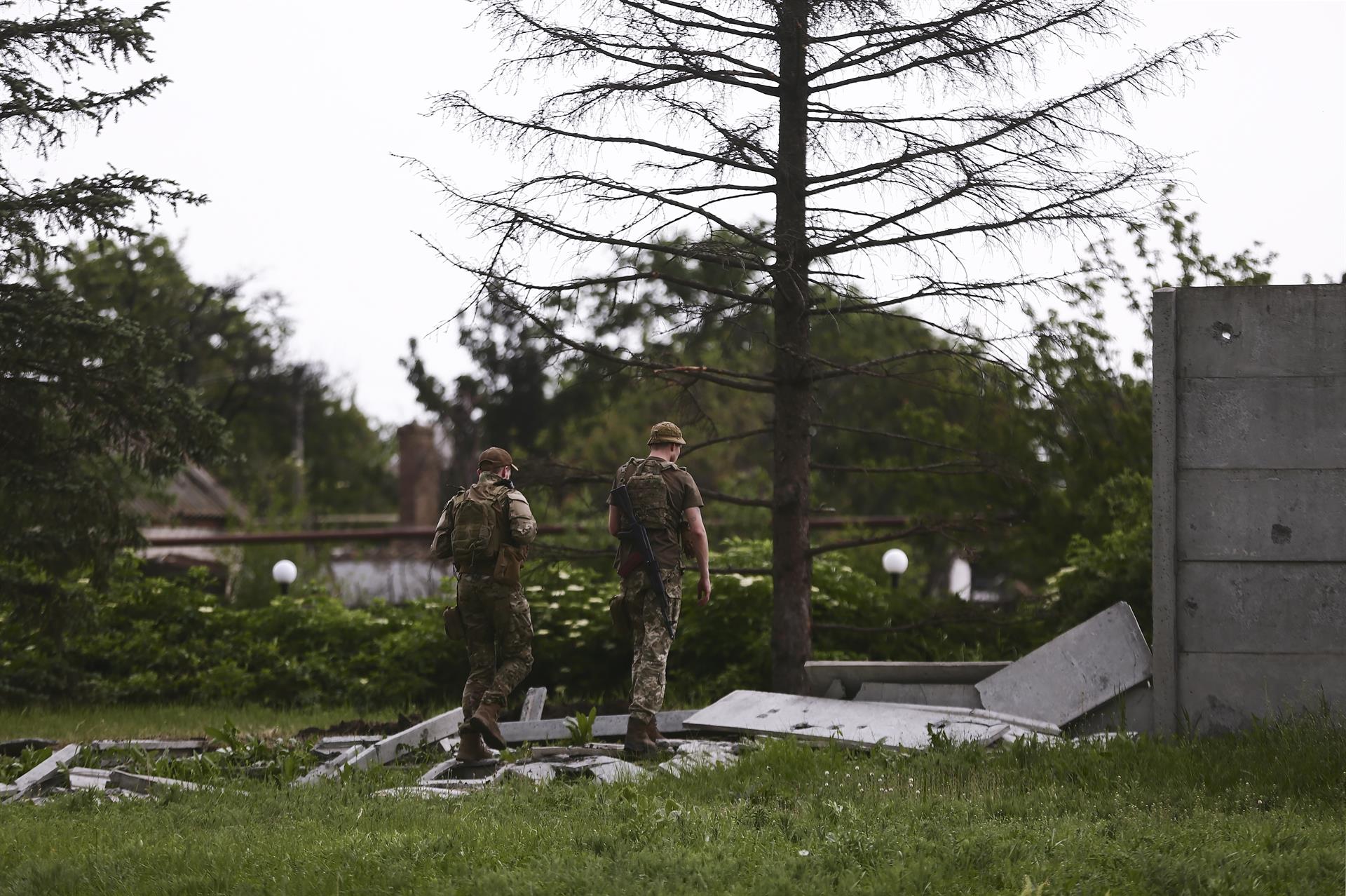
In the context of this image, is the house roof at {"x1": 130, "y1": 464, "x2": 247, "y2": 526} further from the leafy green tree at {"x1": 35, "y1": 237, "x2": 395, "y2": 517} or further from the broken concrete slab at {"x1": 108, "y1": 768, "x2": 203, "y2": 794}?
the broken concrete slab at {"x1": 108, "y1": 768, "x2": 203, "y2": 794}

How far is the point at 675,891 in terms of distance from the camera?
4.54 m

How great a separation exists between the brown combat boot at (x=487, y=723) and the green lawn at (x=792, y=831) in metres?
1.00

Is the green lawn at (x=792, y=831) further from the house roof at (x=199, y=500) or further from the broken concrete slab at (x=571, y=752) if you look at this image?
the house roof at (x=199, y=500)

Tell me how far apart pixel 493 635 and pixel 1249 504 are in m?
4.63

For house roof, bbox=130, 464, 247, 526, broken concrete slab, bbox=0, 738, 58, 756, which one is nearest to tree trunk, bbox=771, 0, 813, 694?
broken concrete slab, bbox=0, 738, 58, 756

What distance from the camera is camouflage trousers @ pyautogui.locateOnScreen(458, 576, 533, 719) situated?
27.5 feet

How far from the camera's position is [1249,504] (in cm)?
745

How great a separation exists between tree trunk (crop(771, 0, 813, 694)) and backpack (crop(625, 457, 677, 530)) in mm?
1684

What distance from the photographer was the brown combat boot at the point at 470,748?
8031 mm

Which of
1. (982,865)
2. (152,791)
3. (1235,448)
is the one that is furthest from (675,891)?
(1235,448)

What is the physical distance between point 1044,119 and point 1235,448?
315 centimetres

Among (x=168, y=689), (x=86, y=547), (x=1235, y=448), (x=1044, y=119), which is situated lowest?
(x=168, y=689)

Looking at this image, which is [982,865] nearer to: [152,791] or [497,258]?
[152,791]

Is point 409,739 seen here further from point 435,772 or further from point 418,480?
point 418,480
